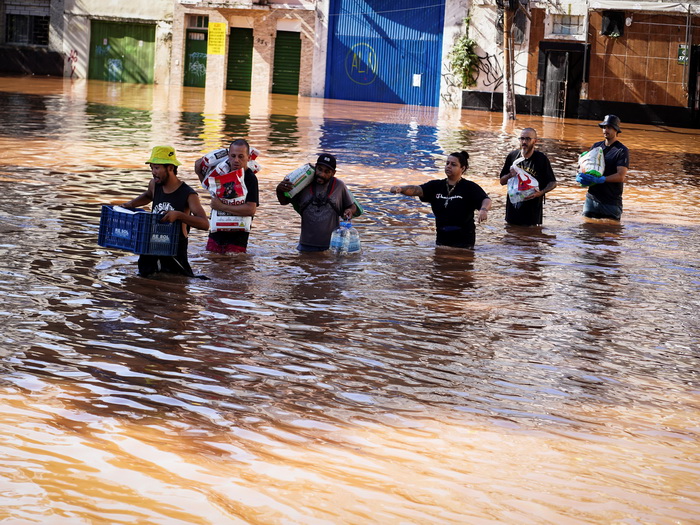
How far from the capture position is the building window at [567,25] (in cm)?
3819

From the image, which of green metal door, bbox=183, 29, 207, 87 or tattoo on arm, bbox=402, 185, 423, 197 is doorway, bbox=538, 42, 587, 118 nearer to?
green metal door, bbox=183, 29, 207, 87

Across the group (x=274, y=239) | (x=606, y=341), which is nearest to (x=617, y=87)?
(x=274, y=239)

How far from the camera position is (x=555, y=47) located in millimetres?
38406

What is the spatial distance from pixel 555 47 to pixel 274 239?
29.8m

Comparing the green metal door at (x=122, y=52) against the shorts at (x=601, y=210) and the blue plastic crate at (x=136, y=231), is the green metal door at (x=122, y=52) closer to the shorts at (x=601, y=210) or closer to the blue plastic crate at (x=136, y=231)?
the shorts at (x=601, y=210)

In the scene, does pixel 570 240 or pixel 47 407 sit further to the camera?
pixel 570 240

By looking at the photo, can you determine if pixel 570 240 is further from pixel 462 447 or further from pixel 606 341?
pixel 462 447

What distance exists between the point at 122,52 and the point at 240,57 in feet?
19.7

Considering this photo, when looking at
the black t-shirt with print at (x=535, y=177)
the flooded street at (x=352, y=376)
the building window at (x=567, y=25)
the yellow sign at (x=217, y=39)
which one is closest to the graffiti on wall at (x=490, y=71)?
the building window at (x=567, y=25)

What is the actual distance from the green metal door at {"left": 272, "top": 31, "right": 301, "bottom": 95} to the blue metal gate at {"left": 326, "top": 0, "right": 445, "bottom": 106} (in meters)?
1.56

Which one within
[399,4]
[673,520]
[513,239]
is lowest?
[673,520]

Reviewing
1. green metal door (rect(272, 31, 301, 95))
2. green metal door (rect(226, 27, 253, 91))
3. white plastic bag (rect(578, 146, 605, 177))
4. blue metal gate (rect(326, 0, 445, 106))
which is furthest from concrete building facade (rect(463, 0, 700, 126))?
white plastic bag (rect(578, 146, 605, 177))

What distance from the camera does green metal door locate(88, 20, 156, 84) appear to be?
46250 mm

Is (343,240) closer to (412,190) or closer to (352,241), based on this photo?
(352,241)
